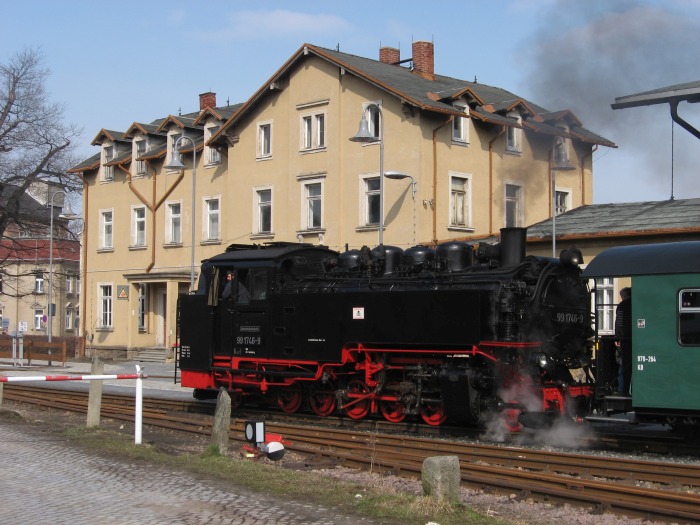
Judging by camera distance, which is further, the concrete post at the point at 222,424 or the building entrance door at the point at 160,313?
the building entrance door at the point at 160,313

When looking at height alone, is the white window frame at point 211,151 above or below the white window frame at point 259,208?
above

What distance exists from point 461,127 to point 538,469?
825 inches

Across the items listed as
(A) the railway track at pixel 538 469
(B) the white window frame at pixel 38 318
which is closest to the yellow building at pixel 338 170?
(A) the railway track at pixel 538 469

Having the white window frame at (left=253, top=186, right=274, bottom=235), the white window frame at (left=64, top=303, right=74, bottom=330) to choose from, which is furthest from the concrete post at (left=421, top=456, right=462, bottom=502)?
the white window frame at (left=64, top=303, right=74, bottom=330)

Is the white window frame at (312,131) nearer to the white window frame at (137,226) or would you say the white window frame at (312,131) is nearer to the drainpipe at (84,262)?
the white window frame at (137,226)

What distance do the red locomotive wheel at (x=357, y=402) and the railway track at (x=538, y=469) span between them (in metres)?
1.84

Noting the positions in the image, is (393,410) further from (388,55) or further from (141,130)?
(141,130)

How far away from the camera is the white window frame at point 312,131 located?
1254 inches

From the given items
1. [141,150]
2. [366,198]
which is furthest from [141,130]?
[366,198]

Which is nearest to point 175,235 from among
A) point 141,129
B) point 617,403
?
point 141,129

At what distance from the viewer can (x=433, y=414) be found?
15422 millimetres

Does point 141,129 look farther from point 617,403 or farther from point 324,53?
point 617,403

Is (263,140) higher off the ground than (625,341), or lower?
higher

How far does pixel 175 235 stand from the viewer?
128ft
